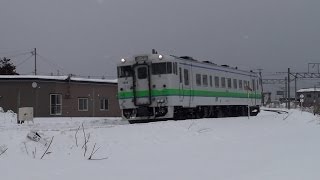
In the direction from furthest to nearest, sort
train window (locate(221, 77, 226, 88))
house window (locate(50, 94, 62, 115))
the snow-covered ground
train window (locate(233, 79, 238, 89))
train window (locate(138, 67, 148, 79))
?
house window (locate(50, 94, 62, 115)) < train window (locate(233, 79, 238, 89)) < train window (locate(221, 77, 226, 88)) < train window (locate(138, 67, 148, 79)) < the snow-covered ground

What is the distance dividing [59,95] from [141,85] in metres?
21.4

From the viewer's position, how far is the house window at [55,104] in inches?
1716

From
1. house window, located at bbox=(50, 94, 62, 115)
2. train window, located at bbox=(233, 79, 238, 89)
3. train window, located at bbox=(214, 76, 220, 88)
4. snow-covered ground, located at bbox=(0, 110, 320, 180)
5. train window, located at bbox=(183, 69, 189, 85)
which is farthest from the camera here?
house window, located at bbox=(50, 94, 62, 115)

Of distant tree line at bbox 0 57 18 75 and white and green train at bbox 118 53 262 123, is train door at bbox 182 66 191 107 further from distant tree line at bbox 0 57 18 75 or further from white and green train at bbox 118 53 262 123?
distant tree line at bbox 0 57 18 75

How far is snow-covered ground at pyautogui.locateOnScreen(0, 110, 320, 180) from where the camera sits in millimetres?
10219

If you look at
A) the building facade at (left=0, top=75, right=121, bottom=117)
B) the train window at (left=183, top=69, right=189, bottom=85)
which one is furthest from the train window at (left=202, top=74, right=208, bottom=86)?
the building facade at (left=0, top=75, right=121, bottom=117)

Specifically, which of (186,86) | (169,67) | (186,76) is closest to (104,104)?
(186,76)

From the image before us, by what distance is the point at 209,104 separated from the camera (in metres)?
27.6

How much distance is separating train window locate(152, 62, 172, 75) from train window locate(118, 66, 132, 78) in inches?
47.2

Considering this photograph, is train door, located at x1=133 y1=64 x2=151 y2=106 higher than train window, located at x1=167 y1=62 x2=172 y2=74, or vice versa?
train window, located at x1=167 y1=62 x2=172 y2=74

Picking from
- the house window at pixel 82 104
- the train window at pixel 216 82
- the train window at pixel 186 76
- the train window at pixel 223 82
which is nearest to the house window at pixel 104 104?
the house window at pixel 82 104

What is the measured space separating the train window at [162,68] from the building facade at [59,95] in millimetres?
19723

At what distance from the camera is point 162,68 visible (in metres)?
23.7

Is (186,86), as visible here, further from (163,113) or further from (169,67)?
(163,113)
